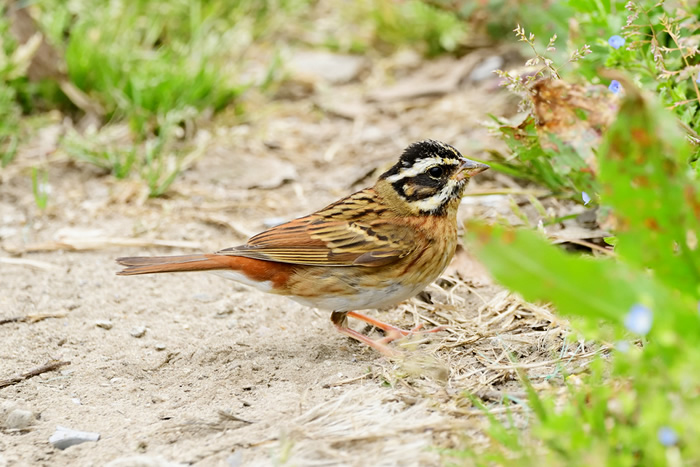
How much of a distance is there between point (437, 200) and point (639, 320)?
246cm

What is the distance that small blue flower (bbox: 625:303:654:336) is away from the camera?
222 centimetres

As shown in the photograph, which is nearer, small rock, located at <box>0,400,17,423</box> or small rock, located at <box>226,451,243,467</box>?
small rock, located at <box>226,451,243,467</box>

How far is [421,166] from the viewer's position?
471 centimetres

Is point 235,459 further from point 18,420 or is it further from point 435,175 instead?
point 435,175

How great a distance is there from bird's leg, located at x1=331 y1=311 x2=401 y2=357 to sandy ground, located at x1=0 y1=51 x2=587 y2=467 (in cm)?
7

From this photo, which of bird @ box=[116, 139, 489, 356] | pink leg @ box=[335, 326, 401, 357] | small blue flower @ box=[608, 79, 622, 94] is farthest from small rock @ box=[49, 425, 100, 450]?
small blue flower @ box=[608, 79, 622, 94]

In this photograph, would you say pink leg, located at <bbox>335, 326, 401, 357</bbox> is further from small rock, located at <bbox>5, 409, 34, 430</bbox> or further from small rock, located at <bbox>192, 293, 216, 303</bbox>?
small rock, located at <bbox>5, 409, 34, 430</bbox>

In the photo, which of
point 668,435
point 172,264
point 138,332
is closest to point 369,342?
point 172,264

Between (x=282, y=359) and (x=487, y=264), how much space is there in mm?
2131

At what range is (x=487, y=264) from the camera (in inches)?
95.7

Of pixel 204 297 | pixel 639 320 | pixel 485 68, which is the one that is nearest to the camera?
pixel 639 320

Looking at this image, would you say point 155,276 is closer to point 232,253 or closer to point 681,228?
point 232,253

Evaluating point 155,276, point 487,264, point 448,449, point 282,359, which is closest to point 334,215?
point 282,359

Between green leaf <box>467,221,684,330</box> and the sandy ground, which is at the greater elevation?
green leaf <box>467,221,684,330</box>
